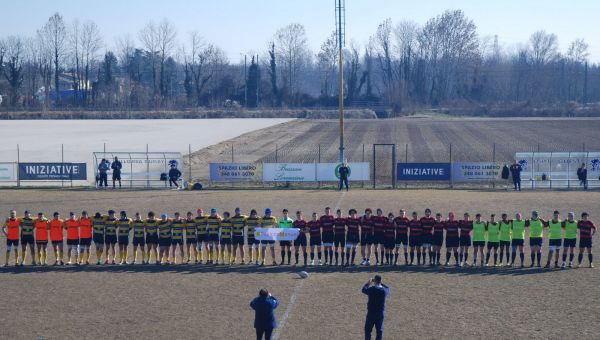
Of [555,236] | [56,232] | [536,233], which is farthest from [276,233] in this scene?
[555,236]

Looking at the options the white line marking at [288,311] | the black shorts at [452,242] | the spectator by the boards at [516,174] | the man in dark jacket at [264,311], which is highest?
the spectator by the boards at [516,174]

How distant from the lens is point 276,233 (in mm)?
18500

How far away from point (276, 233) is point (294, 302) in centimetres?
354

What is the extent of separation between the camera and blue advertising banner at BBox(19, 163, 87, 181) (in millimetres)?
36969

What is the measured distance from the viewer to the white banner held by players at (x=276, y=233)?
1850 centimetres

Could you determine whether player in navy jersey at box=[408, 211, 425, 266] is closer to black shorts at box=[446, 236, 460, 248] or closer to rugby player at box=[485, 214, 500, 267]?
black shorts at box=[446, 236, 460, 248]

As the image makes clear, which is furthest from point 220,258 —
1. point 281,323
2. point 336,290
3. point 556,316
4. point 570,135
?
point 570,135

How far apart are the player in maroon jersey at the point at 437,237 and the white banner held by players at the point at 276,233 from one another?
3.61 meters

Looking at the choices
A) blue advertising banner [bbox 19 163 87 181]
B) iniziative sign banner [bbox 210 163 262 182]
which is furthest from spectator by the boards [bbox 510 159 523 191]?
blue advertising banner [bbox 19 163 87 181]

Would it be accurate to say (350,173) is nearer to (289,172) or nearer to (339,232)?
(289,172)

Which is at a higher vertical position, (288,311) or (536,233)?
(536,233)

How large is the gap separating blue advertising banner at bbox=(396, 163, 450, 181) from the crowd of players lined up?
16.9m

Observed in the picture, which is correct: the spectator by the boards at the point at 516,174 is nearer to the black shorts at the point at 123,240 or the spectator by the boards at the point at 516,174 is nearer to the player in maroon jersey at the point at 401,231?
the player in maroon jersey at the point at 401,231

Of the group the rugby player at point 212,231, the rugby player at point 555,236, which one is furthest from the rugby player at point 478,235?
the rugby player at point 212,231
